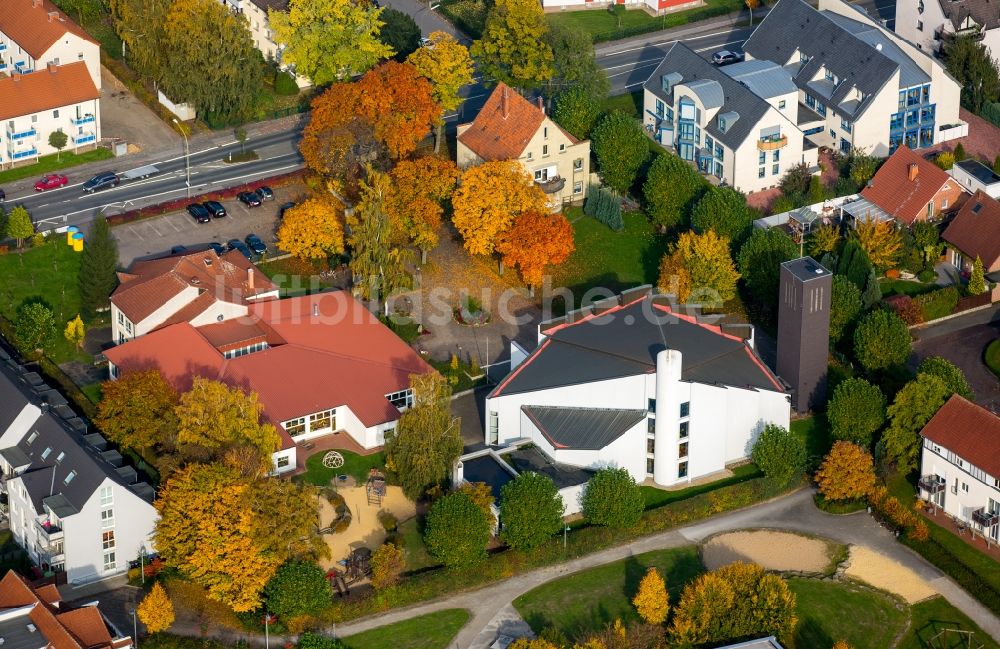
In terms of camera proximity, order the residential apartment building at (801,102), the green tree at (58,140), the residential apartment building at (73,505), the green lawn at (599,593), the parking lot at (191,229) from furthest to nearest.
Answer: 1. the green tree at (58,140)
2. the residential apartment building at (801,102)
3. the parking lot at (191,229)
4. the residential apartment building at (73,505)
5. the green lawn at (599,593)

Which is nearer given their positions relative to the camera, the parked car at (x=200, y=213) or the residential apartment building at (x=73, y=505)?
the residential apartment building at (x=73, y=505)

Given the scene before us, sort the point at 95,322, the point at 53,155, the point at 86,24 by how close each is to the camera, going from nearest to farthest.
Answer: the point at 95,322, the point at 53,155, the point at 86,24

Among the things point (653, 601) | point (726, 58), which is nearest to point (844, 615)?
point (653, 601)

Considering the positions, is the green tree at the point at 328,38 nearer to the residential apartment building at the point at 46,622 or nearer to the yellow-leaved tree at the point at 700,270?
the yellow-leaved tree at the point at 700,270

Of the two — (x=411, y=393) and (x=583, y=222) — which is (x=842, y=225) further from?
(x=411, y=393)

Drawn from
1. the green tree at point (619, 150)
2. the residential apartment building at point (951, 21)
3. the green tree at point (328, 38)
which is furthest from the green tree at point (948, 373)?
the green tree at point (328, 38)

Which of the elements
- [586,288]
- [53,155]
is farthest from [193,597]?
[53,155]

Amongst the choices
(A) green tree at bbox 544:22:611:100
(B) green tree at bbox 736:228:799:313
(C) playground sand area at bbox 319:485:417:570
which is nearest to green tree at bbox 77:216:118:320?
(C) playground sand area at bbox 319:485:417:570

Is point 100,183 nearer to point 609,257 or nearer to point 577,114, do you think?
point 577,114
